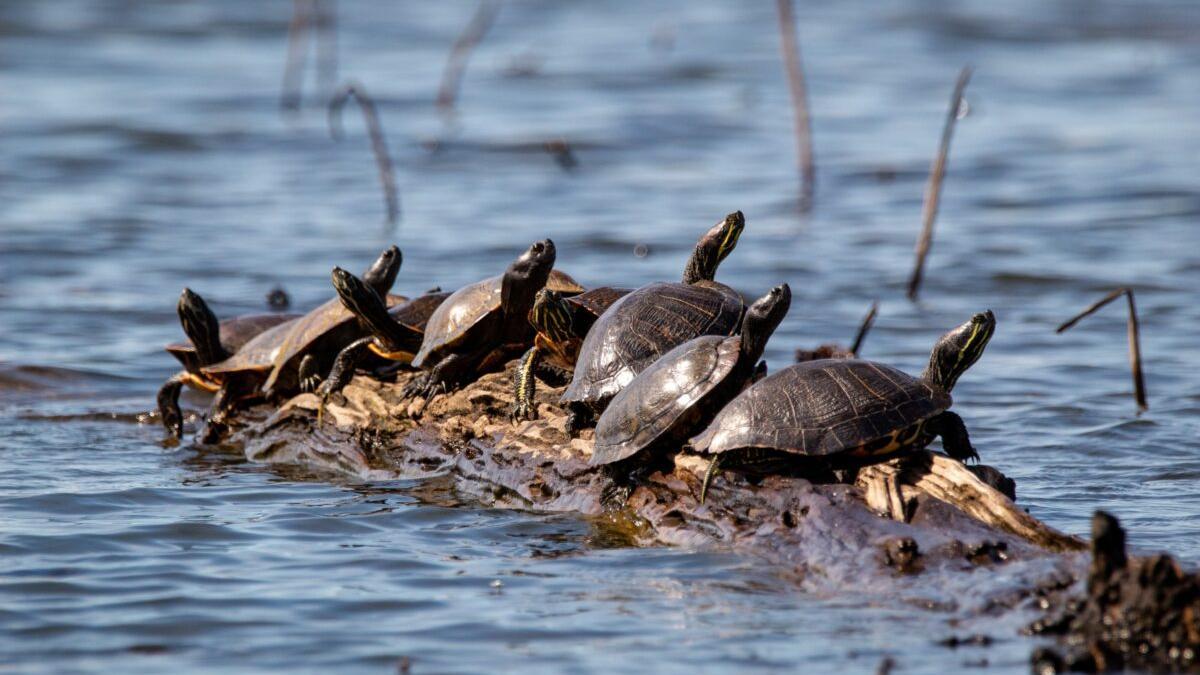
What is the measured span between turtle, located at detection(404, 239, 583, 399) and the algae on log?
74mm

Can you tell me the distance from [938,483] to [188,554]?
2360 mm

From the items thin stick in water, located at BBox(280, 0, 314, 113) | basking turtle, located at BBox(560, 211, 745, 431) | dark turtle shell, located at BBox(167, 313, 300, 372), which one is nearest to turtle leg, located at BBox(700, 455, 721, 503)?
basking turtle, located at BBox(560, 211, 745, 431)

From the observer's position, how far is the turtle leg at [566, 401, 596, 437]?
17.0ft

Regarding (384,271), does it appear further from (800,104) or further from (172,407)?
(800,104)

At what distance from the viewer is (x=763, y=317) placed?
14.9ft

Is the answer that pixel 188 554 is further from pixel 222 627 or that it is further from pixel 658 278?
pixel 658 278

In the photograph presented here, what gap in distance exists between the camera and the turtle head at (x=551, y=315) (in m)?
5.28

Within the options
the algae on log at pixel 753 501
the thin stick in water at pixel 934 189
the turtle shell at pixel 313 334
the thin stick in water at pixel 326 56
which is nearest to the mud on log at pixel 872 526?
the algae on log at pixel 753 501

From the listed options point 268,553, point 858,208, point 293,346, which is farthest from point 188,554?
point 858,208

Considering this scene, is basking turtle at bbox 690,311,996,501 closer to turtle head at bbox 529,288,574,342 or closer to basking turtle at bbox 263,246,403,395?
turtle head at bbox 529,288,574,342

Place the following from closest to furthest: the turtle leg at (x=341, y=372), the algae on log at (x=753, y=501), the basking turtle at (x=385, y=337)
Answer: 1. the algae on log at (x=753, y=501)
2. the basking turtle at (x=385, y=337)
3. the turtle leg at (x=341, y=372)

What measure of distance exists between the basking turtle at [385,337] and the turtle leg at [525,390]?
30.2 inches

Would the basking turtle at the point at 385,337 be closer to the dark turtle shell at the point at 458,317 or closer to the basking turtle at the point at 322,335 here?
the basking turtle at the point at 322,335

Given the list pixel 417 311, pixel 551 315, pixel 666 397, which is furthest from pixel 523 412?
pixel 417 311
